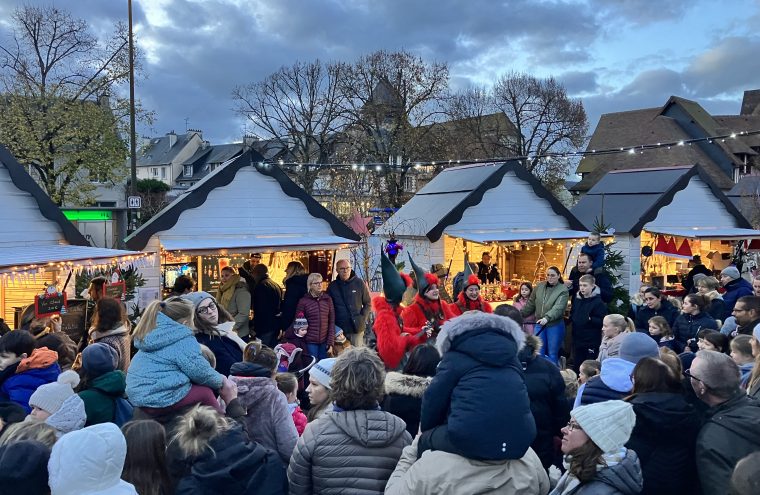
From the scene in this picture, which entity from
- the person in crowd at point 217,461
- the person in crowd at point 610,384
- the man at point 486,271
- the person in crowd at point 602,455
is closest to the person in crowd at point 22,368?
the person in crowd at point 217,461

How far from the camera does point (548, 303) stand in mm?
8523

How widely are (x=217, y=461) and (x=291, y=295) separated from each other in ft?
19.3

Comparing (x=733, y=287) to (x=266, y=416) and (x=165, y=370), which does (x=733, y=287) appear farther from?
(x=165, y=370)

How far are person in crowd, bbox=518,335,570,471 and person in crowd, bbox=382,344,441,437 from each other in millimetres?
618

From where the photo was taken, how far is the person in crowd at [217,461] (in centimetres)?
274

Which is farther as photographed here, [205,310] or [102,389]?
[205,310]

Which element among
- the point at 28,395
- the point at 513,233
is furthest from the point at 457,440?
the point at 513,233

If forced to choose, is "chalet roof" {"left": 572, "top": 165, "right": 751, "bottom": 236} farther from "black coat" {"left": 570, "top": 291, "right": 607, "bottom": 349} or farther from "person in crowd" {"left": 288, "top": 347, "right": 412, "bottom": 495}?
"person in crowd" {"left": 288, "top": 347, "right": 412, "bottom": 495}

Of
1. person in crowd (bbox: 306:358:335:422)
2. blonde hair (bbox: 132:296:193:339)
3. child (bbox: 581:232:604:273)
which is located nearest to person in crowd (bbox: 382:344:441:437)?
person in crowd (bbox: 306:358:335:422)

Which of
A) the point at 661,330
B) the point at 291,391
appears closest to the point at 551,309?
the point at 661,330

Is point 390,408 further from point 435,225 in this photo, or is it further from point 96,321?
point 435,225

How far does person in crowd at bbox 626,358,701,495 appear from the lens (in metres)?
3.22

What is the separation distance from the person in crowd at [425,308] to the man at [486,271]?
7097 mm

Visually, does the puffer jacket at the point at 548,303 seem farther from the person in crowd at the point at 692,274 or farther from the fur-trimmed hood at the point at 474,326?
the fur-trimmed hood at the point at 474,326
